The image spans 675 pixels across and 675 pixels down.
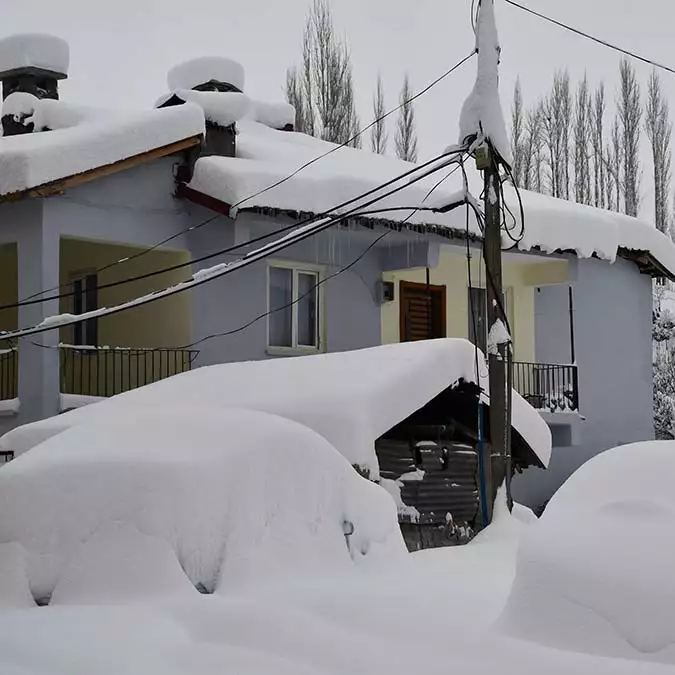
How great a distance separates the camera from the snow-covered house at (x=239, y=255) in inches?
571

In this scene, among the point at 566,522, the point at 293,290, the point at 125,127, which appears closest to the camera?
the point at 566,522

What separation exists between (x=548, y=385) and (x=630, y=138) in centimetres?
1949

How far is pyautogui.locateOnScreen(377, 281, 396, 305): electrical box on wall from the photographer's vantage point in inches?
729

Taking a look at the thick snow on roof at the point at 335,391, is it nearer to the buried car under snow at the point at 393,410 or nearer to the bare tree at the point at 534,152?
the buried car under snow at the point at 393,410

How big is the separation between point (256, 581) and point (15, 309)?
10.4 metres

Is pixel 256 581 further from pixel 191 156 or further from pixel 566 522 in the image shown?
pixel 191 156

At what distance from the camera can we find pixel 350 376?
36.5 feet

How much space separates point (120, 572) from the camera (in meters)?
6.84

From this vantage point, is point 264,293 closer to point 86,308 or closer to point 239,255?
point 239,255

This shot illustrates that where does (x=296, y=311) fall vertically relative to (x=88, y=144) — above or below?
below

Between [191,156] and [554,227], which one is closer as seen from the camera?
[191,156]

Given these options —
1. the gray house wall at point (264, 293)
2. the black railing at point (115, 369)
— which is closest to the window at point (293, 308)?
the gray house wall at point (264, 293)

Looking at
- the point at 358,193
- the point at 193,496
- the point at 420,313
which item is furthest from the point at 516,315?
the point at 193,496

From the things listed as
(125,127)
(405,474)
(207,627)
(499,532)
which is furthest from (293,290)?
(207,627)
